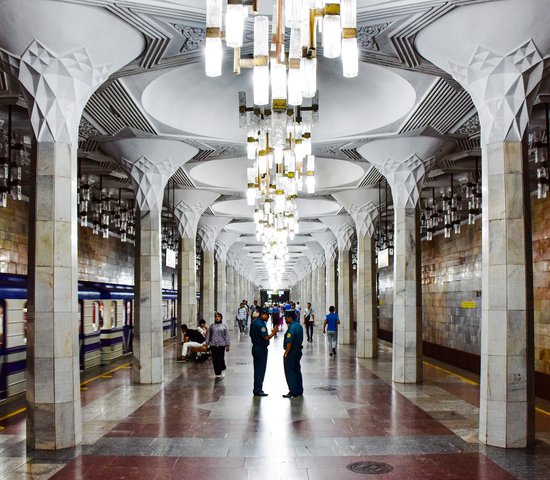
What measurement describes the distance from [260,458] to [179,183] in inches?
523

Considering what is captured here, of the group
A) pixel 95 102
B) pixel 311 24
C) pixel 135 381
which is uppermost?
pixel 95 102

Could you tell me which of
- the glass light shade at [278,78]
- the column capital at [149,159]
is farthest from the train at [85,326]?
the glass light shade at [278,78]

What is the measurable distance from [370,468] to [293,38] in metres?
4.69

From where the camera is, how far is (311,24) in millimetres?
5016

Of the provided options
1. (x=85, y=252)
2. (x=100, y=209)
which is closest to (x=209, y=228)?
(x=85, y=252)

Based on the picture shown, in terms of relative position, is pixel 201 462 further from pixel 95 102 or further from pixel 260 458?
pixel 95 102

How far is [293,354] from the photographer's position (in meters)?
11.4

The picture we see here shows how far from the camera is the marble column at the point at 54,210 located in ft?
25.2

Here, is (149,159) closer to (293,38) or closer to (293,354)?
→ (293,354)

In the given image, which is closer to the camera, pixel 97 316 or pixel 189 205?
pixel 97 316

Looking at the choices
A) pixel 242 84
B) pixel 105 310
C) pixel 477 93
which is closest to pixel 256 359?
pixel 242 84

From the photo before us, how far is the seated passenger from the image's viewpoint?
17.5 m

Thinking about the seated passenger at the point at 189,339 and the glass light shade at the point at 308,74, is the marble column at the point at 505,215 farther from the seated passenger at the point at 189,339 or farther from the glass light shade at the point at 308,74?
the seated passenger at the point at 189,339

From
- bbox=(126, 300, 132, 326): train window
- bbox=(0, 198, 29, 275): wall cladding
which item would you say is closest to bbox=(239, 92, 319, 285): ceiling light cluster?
bbox=(0, 198, 29, 275): wall cladding
